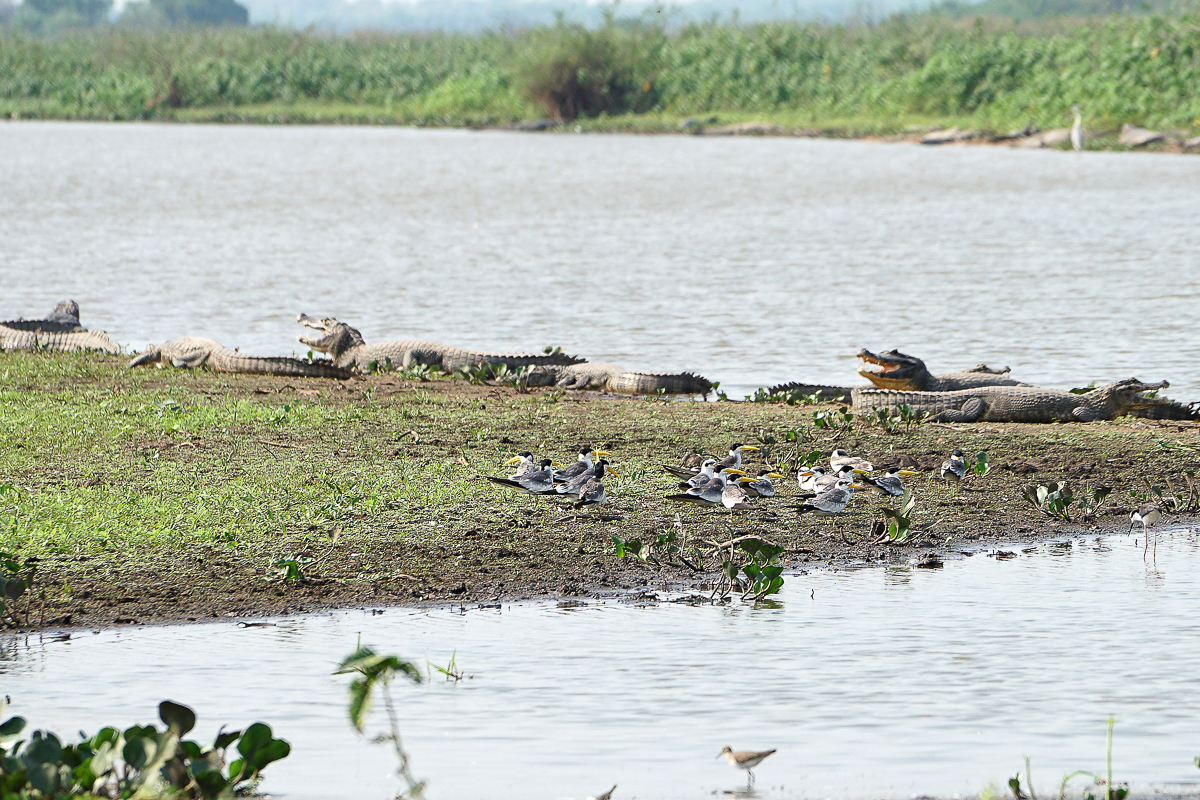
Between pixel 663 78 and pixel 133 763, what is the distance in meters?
46.4

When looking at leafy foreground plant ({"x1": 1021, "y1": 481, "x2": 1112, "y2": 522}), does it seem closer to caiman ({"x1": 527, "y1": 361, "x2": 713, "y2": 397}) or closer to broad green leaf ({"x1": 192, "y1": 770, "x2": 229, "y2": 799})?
caiman ({"x1": 527, "y1": 361, "x2": 713, "y2": 397})

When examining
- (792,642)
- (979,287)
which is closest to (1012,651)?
(792,642)

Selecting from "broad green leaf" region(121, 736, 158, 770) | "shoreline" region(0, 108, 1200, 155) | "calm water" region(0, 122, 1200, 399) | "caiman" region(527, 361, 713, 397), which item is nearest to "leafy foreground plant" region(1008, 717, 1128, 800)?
"broad green leaf" region(121, 736, 158, 770)

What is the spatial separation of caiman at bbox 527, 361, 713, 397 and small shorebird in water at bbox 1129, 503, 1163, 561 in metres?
3.54

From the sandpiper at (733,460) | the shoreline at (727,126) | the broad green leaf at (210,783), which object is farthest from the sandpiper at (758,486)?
the shoreline at (727,126)

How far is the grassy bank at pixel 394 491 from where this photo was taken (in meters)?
5.95

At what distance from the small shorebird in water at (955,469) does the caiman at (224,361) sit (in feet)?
15.8

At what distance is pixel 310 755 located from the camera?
4371mm

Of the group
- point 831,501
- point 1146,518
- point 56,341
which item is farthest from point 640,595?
point 56,341

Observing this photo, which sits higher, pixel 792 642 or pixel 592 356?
pixel 592 356

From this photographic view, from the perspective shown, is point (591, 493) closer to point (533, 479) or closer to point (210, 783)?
point (533, 479)

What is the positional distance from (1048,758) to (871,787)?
1.95 ft

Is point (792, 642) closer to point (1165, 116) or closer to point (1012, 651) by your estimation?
point (1012, 651)

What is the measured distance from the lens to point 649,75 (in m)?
48.8
